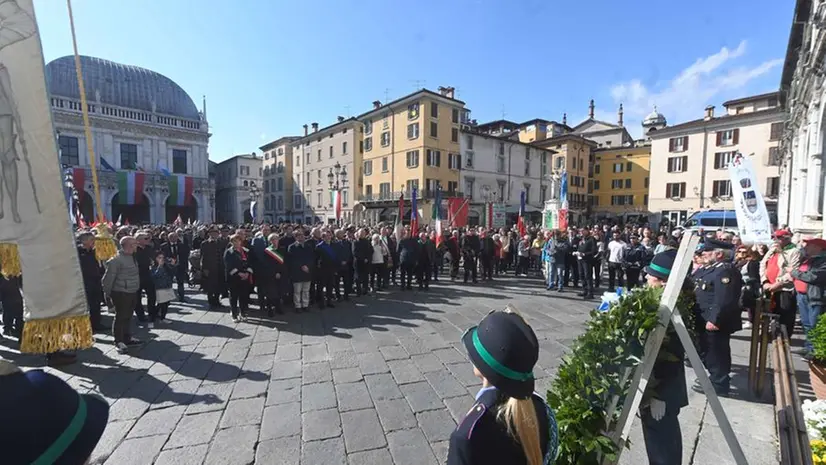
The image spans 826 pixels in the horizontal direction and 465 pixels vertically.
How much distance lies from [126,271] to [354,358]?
3649mm

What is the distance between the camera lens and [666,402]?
2600 millimetres

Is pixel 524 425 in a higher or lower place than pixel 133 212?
lower

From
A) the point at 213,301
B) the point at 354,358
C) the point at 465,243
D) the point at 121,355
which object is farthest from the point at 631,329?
the point at 465,243

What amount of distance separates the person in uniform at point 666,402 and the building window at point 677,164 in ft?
146

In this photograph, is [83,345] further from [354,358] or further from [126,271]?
[354,358]

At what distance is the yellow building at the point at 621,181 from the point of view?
4706 cm

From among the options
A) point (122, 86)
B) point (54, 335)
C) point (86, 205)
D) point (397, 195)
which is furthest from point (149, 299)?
point (122, 86)

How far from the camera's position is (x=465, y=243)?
1154 cm

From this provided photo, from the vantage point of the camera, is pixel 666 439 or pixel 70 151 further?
pixel 70 151

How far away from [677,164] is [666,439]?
148 feet

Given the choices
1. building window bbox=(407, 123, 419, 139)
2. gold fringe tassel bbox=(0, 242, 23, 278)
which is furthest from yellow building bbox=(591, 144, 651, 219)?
gold fringe tassel bbox=(0, 242, 23, 278)

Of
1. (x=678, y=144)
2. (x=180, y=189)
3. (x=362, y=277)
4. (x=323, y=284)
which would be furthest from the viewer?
(x=678, y=144)

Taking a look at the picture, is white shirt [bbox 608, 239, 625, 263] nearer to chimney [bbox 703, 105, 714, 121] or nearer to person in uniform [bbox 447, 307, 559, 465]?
person in uniform [bbox 447, 307, 559, 465]

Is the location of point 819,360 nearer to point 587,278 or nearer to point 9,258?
point 587,278
